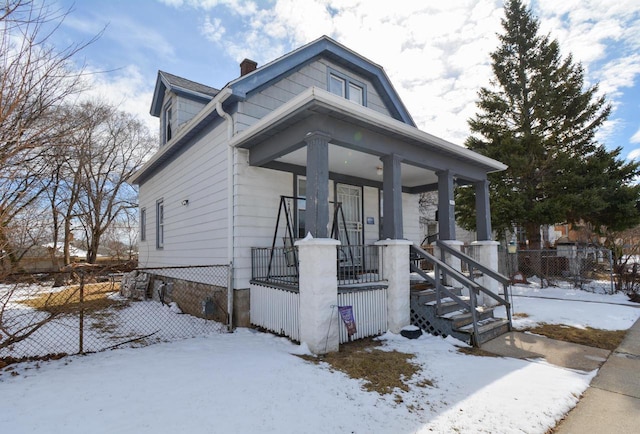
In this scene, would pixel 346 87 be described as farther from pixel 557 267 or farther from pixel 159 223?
pixel 557 267

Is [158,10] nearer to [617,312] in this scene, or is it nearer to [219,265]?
[219,265]

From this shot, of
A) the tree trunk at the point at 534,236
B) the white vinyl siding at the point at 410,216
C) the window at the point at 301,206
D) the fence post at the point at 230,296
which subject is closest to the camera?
the fence post at the point at 230,296

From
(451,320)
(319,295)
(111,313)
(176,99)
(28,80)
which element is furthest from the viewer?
(176,99)

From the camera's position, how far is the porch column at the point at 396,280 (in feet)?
19.1

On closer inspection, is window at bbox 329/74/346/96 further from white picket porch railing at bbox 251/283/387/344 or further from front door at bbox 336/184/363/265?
white picket porch railing at bbox 251/283/387/344

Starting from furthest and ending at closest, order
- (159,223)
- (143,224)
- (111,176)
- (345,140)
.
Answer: (111,176) < (143,224) < (159,223) < (345,140)

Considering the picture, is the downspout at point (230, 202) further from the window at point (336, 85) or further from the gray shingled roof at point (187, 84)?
the gray shingled roof at point (187, 84)

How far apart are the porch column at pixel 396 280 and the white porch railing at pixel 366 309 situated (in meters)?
0.12

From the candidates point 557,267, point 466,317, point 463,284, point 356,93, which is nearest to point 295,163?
point 356,93

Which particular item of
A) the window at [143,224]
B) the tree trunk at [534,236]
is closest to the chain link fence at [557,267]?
the tree trunk at [534,236]

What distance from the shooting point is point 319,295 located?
4684 mm

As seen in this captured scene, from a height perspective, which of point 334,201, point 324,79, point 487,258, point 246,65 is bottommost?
point 487,258

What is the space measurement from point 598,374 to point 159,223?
11.0 m

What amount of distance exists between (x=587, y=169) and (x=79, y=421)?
16981mm
